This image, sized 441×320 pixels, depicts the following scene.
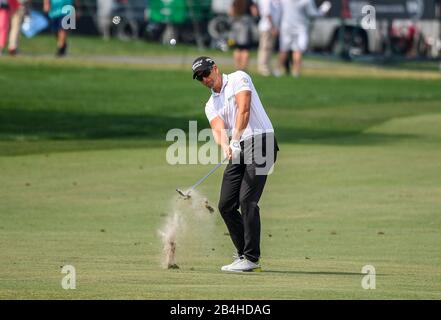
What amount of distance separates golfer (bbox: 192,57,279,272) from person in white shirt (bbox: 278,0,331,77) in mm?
25203

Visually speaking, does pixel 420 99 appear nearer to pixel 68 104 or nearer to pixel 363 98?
pixel 363 98

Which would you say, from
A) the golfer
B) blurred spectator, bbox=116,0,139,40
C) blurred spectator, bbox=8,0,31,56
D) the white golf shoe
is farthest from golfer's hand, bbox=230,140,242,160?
blurred spectator, bbox=116,0,139,40

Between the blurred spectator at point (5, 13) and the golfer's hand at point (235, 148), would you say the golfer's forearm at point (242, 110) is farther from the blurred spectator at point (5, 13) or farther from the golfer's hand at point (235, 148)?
the blurred spectator at point (5, 13)

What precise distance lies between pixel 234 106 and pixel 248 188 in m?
0.79

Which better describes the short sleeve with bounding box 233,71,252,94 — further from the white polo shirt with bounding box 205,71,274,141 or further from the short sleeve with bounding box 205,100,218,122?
the short sleeve with bounding box 205,100,218,122

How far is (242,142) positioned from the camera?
13000 mm

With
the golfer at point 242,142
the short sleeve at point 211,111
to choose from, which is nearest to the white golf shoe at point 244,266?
the golfer at point 242,142

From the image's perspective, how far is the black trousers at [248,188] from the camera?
13047mm

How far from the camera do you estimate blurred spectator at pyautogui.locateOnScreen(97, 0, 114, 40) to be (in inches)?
1906

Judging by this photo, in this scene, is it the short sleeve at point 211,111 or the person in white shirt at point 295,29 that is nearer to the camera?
the short sleeve at point 211,111

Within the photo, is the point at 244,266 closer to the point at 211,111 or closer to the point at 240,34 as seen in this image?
the point at 211,111

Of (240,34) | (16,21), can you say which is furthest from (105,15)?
(240,34)
